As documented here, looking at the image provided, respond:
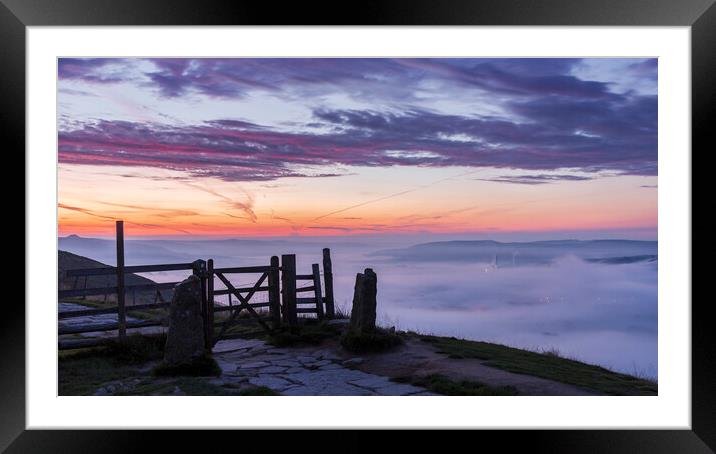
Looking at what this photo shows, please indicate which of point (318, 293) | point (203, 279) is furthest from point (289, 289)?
point (203, 279)

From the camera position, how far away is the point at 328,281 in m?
14.7

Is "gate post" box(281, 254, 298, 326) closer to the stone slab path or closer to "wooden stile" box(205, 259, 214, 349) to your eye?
the stone slab path

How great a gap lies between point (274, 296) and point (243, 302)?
3.04 ft

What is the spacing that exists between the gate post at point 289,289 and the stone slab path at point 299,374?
4.52 ft

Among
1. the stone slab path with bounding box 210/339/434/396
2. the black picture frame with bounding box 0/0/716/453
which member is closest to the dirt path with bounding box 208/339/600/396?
the stone slab path with bounding box 210/339/434/396

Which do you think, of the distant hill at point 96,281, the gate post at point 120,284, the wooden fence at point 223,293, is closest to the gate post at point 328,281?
the wooden fence at point 223,293

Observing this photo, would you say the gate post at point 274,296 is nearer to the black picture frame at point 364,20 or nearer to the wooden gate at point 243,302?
the wooden gate at point 243,302

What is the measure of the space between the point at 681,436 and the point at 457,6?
15.6 ft

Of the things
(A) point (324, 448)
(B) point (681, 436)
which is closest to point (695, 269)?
(B) point (681, 436)

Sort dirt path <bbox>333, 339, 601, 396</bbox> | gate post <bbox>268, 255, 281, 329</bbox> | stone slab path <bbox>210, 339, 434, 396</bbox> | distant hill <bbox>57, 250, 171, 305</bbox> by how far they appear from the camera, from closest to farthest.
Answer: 1. dirt path <bbox>333, 339, 601, 396</bbox>
2. stone slab path <bbox>210, 339, 434, 396</bbox>
3. gate post <bbox>268, 255, 281, 329</bbox>
4. distant hill <bbox>57, 250, 171, 305</bbox>

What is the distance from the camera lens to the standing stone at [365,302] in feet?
36.8

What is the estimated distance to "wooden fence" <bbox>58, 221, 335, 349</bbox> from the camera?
10773mm

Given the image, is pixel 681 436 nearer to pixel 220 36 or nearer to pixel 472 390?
pixel 472 390

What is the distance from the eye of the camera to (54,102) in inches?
255
